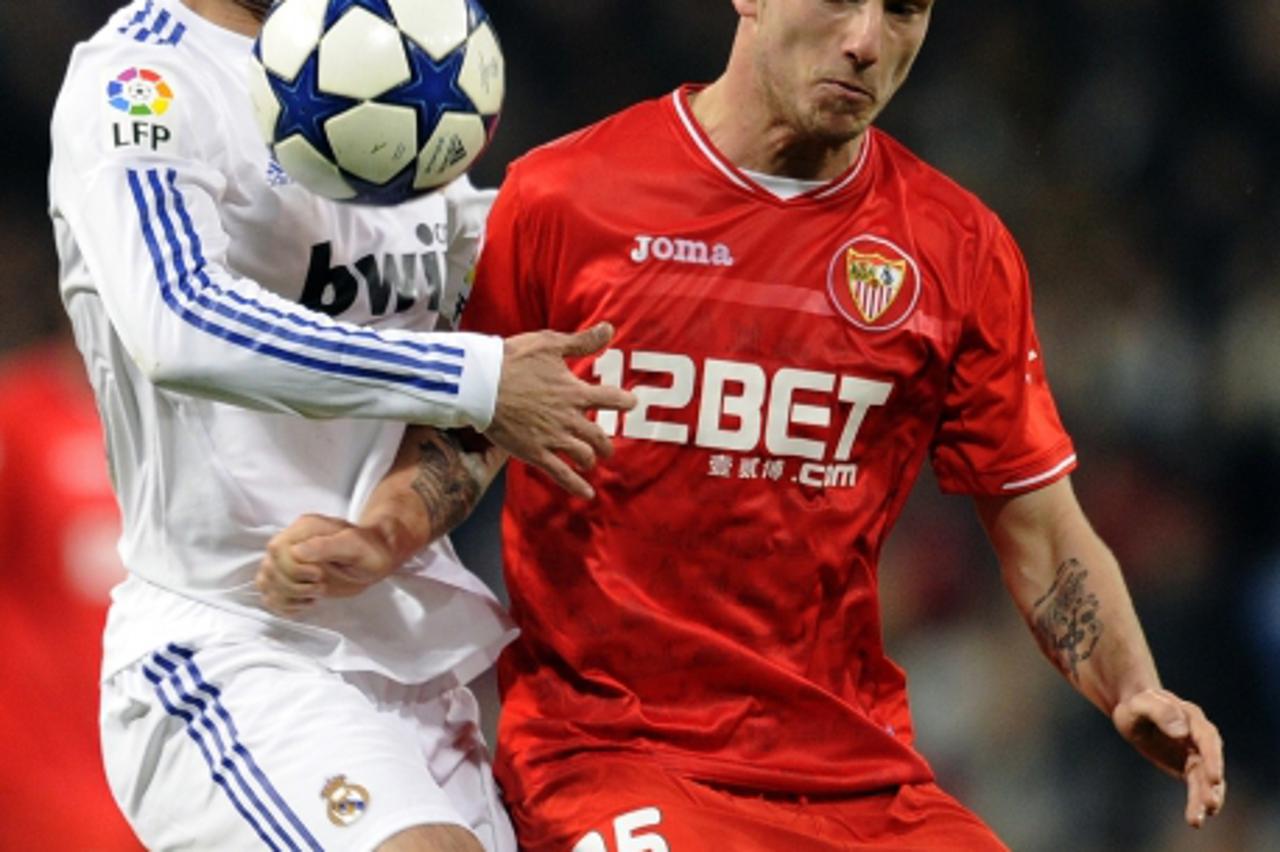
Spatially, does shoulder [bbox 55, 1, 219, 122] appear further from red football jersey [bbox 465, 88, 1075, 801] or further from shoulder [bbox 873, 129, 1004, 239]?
shoulder [bbox 873, 129, 1004, 239]

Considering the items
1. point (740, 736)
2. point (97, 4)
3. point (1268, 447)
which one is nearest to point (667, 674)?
point (740, 736)

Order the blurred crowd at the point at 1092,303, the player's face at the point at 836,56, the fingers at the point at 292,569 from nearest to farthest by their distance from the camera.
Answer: the fingers at the point at 292,569
the player's face at the point at 836,56
the blurred crowd at the point at 1092,303

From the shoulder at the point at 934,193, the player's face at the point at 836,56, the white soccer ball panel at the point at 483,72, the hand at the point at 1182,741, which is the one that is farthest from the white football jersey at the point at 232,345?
the hand at the point at 1182,741

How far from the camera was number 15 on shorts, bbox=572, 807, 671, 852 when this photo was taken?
3057 mm

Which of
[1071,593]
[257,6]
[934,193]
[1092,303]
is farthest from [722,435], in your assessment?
[1092,303]

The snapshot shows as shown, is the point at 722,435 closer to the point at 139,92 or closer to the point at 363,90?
the point at 363,90

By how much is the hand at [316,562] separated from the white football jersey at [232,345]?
168 mm

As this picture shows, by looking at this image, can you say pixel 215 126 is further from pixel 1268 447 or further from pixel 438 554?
pixel 1268 447

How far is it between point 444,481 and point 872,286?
2.49ft

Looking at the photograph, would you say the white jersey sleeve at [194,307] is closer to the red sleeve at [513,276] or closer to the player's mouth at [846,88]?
the red sleeve at [513,276]

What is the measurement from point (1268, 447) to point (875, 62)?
123 inches

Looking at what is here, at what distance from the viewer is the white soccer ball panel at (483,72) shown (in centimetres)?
299

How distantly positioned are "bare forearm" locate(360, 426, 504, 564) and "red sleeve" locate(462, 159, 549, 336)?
0.67 feet

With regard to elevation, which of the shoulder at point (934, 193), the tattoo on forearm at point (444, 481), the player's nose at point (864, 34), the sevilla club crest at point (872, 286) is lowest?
the tattoo on forearm at point (444, 481)
